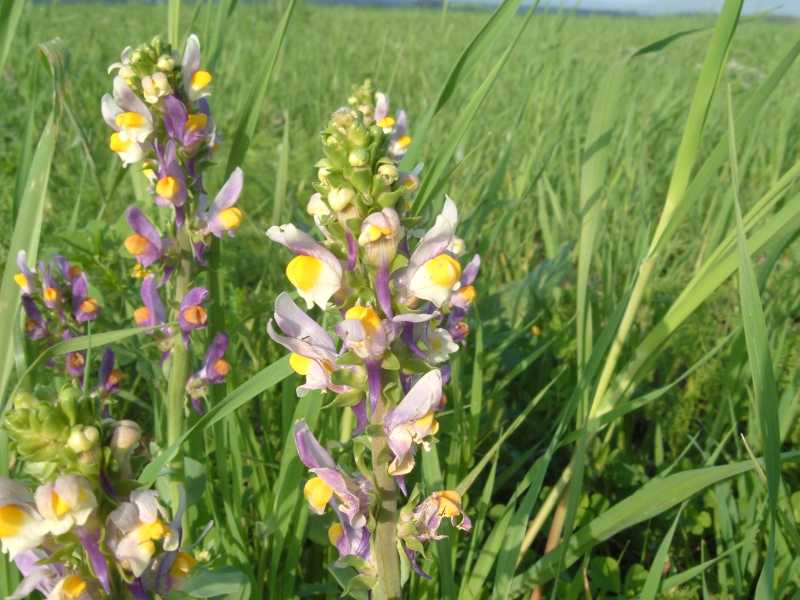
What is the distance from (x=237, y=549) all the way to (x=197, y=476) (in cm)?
17

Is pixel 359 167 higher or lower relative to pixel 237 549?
higher

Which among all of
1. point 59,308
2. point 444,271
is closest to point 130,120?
point 59,308

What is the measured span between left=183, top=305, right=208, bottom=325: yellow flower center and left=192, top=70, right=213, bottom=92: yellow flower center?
→ 49 centimetres

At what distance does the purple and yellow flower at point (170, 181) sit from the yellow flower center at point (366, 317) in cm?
85

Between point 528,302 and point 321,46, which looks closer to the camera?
point 528,302

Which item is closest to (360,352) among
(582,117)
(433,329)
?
(433,329)

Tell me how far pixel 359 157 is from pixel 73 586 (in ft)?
2.10

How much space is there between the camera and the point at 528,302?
261cm

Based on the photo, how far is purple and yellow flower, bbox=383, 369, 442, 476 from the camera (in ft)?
3.38

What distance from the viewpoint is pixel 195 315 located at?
1.69 m

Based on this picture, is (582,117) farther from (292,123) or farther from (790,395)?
(790,395)

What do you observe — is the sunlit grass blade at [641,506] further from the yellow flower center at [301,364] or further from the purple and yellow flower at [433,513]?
the yellow flower center at [301,364]

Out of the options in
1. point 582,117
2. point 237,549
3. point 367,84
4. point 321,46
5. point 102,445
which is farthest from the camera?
point 321,46

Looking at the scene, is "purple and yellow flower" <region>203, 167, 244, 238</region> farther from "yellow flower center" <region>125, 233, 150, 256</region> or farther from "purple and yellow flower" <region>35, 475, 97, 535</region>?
"purple and yellow flower" <region>35, 475, 97, 535</region>
